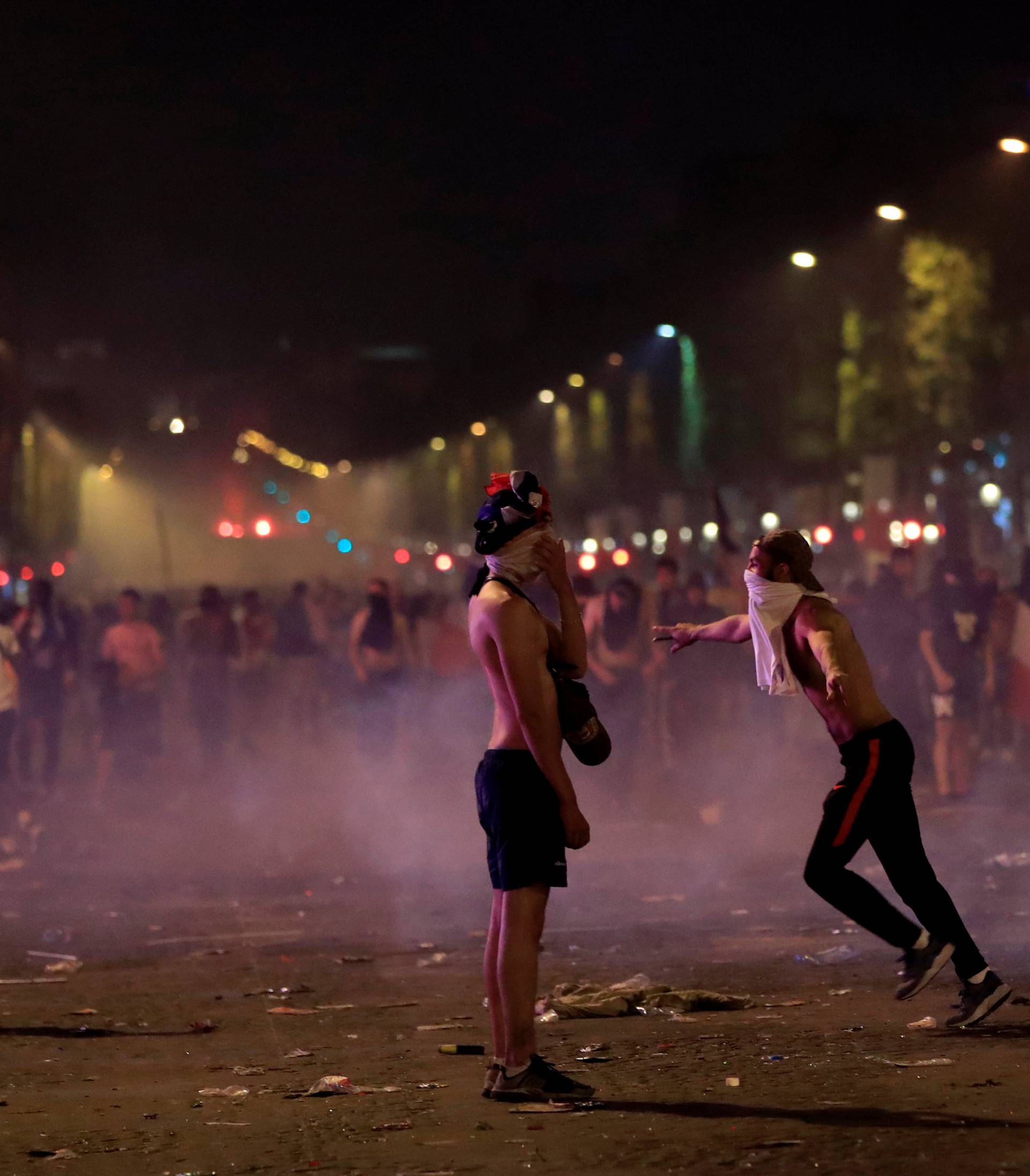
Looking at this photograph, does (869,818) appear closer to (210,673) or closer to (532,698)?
(532,698)

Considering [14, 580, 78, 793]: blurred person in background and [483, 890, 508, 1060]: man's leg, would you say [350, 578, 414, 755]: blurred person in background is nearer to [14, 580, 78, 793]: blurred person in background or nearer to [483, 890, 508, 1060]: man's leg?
[14, 580, 78, 793]: blurred person in background

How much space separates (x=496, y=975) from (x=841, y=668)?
1647mm

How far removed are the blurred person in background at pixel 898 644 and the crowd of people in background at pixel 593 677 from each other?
14 millimetres

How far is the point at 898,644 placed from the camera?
54.4 feet

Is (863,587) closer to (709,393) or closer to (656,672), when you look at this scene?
(656,672)

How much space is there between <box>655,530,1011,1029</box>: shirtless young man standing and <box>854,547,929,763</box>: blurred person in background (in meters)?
9.57

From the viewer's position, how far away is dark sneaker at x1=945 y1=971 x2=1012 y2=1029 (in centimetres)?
672

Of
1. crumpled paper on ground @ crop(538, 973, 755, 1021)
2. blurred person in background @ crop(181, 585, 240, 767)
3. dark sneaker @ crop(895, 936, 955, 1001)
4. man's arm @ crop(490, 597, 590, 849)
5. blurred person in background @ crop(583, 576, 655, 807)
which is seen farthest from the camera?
blurred person in background @ crop(181, 585, 240, 767)

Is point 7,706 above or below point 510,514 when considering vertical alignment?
below

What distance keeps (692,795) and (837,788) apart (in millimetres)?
8445

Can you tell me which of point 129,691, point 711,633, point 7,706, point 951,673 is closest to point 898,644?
point 951,673

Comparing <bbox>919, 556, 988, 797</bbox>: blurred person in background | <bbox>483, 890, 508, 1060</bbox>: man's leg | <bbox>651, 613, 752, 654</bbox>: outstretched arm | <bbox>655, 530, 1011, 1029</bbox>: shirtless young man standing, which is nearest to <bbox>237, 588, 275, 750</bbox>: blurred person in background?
<bbox>919, 556, 988, 797</bbox>: blurred person in background

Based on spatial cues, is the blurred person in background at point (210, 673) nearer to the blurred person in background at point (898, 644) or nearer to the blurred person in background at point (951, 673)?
the blurred person in background at point (898, 644)

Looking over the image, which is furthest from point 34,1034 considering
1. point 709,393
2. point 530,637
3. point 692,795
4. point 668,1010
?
point 709,393
